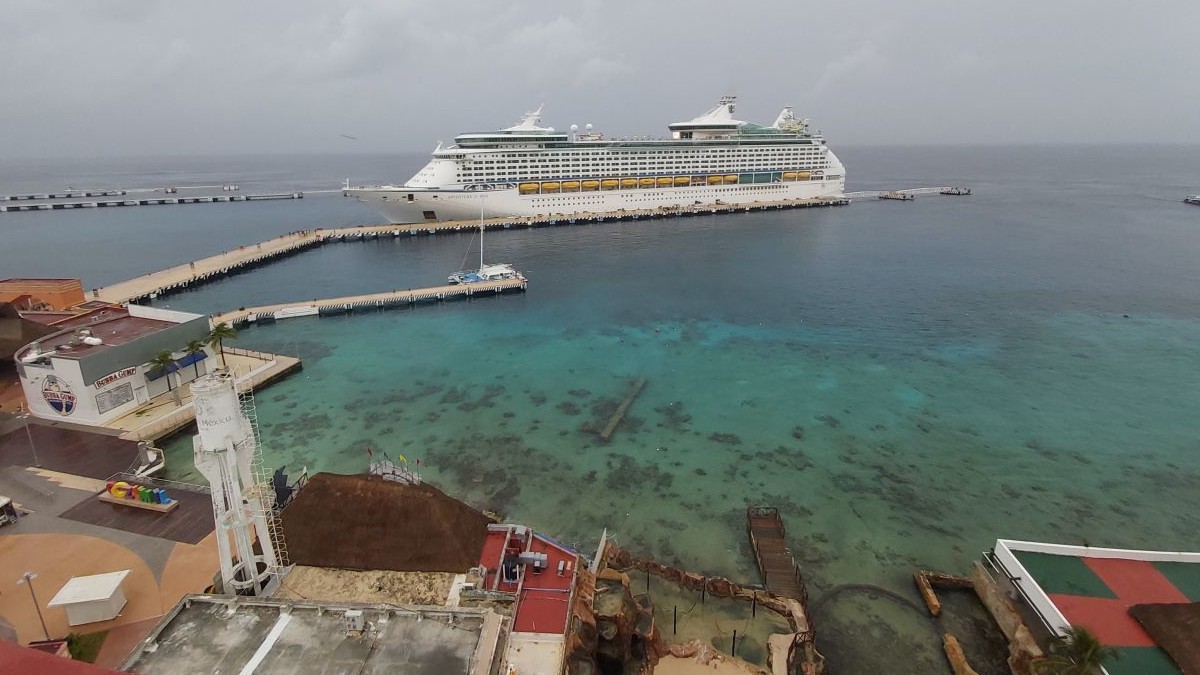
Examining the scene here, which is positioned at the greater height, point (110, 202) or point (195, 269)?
point (110, 202)

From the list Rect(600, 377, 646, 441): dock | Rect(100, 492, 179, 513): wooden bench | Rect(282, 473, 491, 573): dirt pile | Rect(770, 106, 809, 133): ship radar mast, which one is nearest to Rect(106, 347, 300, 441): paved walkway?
Rect(100, 492, 179, 513): wooden bench

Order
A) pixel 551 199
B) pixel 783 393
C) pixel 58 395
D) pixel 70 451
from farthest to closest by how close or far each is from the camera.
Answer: pixel 551 199
pixel 783 393
pixel 58 395
pixel 70 451

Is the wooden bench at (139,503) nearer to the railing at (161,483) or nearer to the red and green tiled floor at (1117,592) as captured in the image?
the railing at (161,483)

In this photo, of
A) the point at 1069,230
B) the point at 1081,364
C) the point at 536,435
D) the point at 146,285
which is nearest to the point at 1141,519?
the point at 1081,364

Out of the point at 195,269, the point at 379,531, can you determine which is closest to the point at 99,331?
the point at 379,531

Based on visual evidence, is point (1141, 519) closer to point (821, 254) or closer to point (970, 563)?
point (970, 563)

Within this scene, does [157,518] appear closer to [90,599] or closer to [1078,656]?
[90,599]

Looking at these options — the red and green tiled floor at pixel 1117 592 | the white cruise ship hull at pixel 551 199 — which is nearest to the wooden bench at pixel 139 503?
the red and green tiled floor at pixel 1117 592
